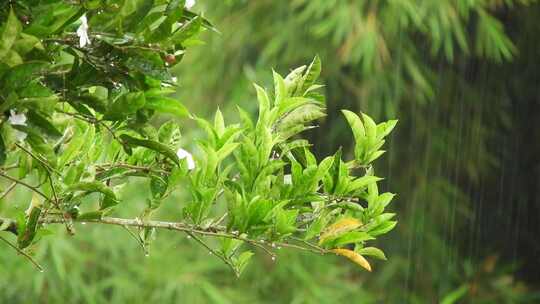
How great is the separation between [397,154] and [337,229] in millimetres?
2905

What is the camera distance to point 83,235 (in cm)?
360

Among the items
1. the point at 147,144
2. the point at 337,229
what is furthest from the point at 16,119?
the point at 337,229

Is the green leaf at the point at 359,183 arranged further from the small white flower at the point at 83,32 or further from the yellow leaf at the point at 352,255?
the small white flower at the point at 83,32

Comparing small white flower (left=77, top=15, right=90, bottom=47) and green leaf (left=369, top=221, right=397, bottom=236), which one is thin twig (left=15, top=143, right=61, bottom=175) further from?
green leaf (left=369, top=221, right=397, bottom=236)

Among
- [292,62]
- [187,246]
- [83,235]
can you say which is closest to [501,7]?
[292,62]

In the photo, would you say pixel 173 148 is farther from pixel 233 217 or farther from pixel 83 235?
pixel 83 235

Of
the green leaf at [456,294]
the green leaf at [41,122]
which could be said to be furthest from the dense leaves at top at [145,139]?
the green leaf at [456,294]

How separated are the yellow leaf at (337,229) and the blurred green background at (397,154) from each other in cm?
240

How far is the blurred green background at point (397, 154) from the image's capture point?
11.7 feet

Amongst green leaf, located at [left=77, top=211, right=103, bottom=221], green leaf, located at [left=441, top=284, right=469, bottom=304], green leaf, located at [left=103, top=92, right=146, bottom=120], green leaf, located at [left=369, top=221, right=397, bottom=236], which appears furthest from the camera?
green leaf, located at [left=441, top=284, right=469, bottom=304]

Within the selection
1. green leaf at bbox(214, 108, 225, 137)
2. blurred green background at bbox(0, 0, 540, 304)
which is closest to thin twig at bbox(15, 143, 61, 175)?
green leaf at bbox(214, 108, 225, 137)

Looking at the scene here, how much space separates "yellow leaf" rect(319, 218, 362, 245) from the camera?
3.78ft

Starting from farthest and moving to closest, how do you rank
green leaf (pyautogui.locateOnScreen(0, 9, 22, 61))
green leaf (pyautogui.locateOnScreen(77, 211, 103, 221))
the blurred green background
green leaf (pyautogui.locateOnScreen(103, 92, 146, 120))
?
the blurred green background < green leaf (pyautogui.locateOnScreen(77, 211, 103, 221)) < green leaf (pyautogui.locateOnScreen(103, 92, 146, 120)) < green leaf (pyautogui.locateOnScreen(0, 9, 22, 61))

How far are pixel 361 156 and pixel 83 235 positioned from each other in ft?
8.38
